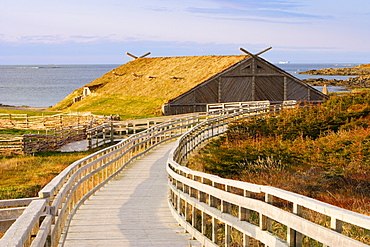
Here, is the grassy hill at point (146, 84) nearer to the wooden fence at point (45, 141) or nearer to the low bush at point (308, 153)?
the wooden fence at point (45, 141)

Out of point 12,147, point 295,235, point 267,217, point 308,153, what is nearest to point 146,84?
point 12,147

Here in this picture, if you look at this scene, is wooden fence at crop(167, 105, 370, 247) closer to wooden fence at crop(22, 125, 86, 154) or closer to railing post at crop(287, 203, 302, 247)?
railing post at crop(287, 203, 302, 247)

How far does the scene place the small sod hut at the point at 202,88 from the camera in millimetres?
50188

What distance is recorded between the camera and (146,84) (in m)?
59.6

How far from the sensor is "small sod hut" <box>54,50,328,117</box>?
50.2m

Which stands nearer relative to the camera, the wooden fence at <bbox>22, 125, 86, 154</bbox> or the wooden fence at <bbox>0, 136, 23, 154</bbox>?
the wooden fence at <bbox>0, 136, 23, 154</bbox>

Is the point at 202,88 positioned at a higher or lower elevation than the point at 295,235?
higher

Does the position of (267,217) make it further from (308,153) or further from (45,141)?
(45,141)

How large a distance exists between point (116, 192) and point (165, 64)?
1944 inches

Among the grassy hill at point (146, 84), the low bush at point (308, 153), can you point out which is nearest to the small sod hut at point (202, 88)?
the grassy hill at point (146, 84)

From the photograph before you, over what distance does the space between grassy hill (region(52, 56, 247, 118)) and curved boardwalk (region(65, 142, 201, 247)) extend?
33716mm

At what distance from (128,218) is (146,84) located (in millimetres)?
48238

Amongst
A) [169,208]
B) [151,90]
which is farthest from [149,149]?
[151,90]

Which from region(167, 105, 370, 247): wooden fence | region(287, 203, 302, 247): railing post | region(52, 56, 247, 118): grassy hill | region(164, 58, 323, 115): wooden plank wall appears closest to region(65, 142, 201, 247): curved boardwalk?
region(167, 105, 370, 247): wooden fence
